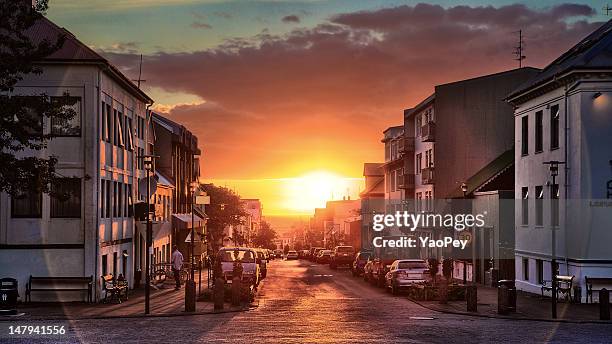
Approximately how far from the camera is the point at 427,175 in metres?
68.6

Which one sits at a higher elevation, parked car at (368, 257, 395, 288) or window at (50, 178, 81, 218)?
window at (50, 178, 81, 218)

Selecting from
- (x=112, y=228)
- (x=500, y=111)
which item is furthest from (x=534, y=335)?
(x=500, y=111)

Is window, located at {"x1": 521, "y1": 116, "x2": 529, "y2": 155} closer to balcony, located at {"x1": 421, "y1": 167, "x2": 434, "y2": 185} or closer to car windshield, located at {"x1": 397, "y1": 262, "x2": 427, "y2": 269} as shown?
car windshield, located at {"x1": 397, "y1": 262, "x2": 427, "y2": 269}

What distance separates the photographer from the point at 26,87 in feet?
117

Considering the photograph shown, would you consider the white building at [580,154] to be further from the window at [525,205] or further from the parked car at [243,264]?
the parked car at [243,264]

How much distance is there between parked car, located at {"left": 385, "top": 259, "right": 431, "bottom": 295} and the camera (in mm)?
41812

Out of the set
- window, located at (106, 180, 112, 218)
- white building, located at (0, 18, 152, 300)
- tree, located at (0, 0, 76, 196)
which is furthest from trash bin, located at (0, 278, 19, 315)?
window, located at (106, 180, 112, 218)

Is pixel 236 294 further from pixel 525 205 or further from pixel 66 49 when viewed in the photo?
pixel 525 205

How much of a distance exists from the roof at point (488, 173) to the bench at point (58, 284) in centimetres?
2708

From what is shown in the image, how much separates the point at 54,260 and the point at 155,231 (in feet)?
29.8

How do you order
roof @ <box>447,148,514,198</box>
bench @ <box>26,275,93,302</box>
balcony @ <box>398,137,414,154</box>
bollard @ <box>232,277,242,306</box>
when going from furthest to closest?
balcony @ <box>398,137,414,154</box> → roof @ <box>447,148,514,198</box> → bench @ <box>26,275,93,302</box> → bollard @ <box>232,277,242,306</box>

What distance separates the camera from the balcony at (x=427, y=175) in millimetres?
67188

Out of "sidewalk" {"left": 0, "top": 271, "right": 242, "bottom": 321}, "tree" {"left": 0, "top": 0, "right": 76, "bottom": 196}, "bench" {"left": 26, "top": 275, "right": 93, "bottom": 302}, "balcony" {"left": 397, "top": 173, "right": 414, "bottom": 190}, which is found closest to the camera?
"tree" {"left": 0, "top": 0, "right": 76, "bottom": 196}

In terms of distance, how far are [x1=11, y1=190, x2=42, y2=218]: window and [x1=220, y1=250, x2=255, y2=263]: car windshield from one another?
13.0 meters
